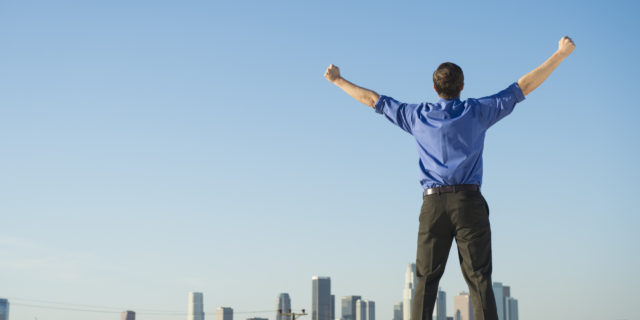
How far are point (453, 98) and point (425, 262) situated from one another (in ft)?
4.32

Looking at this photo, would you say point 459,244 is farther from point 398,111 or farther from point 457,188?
point 398,111

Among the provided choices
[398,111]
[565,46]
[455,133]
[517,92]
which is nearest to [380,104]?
[398,111]

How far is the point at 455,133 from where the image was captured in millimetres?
6531

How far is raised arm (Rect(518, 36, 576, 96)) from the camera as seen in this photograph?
6.75m

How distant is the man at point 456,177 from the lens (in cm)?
641

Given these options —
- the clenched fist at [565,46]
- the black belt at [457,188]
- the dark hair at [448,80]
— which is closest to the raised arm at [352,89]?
the dark hair at [448,80]

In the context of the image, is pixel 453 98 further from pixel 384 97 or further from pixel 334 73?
pixel 334 73

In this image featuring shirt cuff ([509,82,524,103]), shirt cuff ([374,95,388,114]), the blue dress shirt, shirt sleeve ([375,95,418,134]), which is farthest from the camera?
shirt cuff ([374,95,388,114])

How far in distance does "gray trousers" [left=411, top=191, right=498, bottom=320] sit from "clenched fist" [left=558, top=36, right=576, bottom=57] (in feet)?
4.52

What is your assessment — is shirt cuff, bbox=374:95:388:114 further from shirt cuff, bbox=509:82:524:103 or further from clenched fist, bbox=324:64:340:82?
shirt cuff, bbox=509:82:524:103

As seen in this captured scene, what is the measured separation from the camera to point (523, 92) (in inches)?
266

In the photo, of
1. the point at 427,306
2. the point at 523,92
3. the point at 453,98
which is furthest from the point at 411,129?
the point at 427,306

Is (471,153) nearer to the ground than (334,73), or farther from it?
nearer to the ground

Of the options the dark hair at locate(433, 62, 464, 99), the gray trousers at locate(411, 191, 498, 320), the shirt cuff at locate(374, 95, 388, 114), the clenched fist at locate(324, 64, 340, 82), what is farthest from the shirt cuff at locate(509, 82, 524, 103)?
the clenched fist at locate(324, 64, 340, 82)
